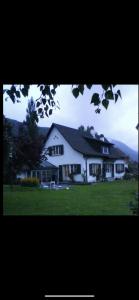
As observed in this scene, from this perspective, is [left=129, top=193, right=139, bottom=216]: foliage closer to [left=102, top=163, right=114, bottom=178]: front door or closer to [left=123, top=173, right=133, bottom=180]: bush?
[left=123, top=173, right=133, bottom=180]: bush

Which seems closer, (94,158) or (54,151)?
(54,151)

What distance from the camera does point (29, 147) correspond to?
2326 mm

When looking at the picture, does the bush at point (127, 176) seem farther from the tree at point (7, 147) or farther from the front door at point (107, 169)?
the tree at point (7, 147)

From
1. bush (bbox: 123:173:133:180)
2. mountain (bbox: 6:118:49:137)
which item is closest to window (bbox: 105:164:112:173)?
bush (bbox: 123:173:133:180)

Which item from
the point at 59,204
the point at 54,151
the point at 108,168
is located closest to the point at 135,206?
the point at 54,151

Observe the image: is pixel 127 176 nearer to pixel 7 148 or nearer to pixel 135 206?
pixel 135 206

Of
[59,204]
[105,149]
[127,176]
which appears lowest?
[59,204]

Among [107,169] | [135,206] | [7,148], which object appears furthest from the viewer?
[107,169]

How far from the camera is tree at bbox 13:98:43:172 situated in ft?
7.13

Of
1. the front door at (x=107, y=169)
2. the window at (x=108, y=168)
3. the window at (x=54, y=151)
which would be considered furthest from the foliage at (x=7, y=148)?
the window at (x=108, y=168)

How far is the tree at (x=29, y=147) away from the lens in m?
2.17
